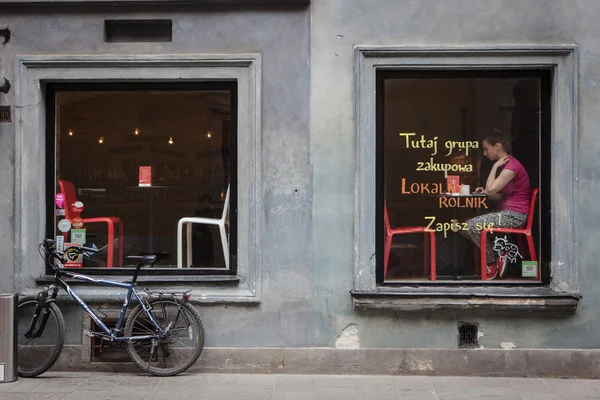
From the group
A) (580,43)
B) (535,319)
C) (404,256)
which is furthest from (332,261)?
(580,43)

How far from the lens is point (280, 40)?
7.95 metres

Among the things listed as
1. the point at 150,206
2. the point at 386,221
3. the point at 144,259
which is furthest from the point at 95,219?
the point at 386,221

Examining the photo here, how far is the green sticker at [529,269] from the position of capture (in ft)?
26.5

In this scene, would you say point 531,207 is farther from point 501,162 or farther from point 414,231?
point 414,231

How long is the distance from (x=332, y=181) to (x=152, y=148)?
216 cm

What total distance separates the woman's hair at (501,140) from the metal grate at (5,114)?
17.4 ft

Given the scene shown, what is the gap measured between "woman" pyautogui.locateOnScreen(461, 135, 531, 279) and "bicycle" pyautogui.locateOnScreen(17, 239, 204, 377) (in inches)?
128

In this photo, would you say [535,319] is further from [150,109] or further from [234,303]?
[150,109]

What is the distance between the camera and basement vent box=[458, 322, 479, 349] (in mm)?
7832

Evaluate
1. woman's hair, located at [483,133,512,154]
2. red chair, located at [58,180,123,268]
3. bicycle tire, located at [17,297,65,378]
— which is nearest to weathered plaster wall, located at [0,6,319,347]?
red chair, located at [58,180,123,268]

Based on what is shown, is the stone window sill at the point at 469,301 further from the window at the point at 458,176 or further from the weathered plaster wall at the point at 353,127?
the window at the point at 458,176

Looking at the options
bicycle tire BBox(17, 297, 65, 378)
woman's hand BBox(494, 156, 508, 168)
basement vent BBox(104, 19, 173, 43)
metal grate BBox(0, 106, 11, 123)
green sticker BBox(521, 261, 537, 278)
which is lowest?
bicycle tire BBox(17, 297, 65, 378)

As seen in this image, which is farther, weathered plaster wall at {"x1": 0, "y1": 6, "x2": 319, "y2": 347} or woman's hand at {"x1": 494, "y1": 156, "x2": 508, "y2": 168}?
woman's hand at {"x1": 494, "y1": 156, "x2": 508, "y2": 168}

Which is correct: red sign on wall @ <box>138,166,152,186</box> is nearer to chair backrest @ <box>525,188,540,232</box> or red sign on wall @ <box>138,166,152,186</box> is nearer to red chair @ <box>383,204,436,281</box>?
red chair @ <box>383,204,436,281</box>
